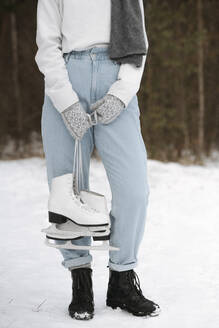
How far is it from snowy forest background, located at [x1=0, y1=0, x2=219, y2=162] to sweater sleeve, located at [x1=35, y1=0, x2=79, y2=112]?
16.8 ft

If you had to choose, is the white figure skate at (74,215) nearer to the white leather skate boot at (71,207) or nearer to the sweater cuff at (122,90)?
the white leather skate boot at (71,207)

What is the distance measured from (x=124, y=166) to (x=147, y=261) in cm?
124

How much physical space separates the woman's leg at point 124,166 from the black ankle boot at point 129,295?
0.45 feet

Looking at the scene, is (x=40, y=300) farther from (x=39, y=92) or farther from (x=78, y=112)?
(x=39, y=92)

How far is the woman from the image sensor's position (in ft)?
7.62

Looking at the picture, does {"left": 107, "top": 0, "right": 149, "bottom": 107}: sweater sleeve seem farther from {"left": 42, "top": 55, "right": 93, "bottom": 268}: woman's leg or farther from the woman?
{"left": 42, "top": 55, "right": 93, "bottom": 268}: woman's leg

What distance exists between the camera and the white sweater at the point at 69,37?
233 centimetres

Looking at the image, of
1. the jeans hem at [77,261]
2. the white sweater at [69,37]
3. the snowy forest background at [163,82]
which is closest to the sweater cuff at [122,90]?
the white sweater at [69,37]

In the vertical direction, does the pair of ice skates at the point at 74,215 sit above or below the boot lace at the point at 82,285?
above

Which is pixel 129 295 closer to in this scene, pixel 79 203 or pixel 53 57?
pixel 79 203

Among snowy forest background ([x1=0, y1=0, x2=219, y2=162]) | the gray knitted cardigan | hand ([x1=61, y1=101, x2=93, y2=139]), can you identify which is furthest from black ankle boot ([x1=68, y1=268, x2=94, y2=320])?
snowy forest background ([x1=0, y1=0, x2=219, y2=162])

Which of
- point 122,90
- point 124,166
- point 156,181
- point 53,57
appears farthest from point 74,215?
point 156,181

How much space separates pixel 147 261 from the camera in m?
3.45

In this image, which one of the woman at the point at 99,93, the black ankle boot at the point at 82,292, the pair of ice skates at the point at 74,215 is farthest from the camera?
the black ankle boot at the point at 82,292
